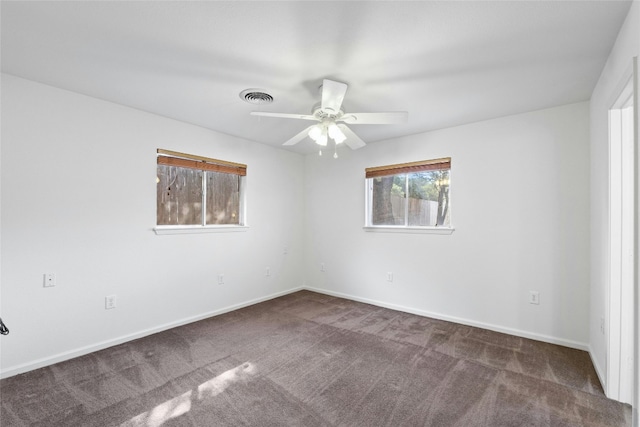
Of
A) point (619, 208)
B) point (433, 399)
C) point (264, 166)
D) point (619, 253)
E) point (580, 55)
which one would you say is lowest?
point (433, 399)

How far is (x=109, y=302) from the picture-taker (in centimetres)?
272

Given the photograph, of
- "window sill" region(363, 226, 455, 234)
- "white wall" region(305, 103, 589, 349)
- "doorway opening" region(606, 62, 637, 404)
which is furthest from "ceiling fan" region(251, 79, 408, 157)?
"window sill" region(363, 226, 455, 234)

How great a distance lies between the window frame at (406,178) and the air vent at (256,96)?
1.92m

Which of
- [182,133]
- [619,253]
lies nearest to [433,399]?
[619,253]

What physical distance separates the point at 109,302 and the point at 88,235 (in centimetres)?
67

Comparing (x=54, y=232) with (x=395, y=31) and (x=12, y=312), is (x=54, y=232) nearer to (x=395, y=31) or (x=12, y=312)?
(x=12, y=312)

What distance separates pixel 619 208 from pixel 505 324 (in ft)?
5.40

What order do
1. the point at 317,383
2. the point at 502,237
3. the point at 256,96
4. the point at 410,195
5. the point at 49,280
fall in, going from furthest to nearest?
the point at 410,195, the point at 502,237, the point at 256,96, the point at 49,280, the point at 317,383

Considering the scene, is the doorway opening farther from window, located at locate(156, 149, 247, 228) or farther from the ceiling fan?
window, located at locate(156, 149, 247, 228)

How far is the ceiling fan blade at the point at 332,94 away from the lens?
1886 mm

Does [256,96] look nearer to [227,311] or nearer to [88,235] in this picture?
[88,235]

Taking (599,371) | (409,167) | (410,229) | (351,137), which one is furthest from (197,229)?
(599,371)

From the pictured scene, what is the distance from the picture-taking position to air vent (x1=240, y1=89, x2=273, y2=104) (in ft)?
8.06

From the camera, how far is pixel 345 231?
14.3 feet
